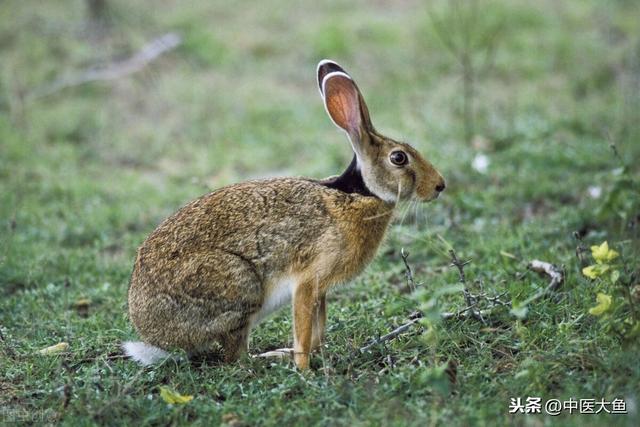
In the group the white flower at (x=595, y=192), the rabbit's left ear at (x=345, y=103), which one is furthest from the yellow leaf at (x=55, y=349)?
the white flower at (x=595, y=192)

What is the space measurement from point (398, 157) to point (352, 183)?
313 mm

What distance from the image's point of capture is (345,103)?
4797mm

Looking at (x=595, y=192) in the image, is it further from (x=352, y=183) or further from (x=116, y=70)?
(x=116, y=70)

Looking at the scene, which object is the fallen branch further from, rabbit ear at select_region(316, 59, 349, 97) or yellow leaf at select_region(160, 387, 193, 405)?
yellow leaf at select_region(160, 387, 193, 405)

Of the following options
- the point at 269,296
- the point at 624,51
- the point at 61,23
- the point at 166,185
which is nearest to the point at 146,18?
the point at 61,23

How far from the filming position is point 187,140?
377 inches

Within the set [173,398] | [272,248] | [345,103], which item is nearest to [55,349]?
[173,398]

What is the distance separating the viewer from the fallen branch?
418 inches

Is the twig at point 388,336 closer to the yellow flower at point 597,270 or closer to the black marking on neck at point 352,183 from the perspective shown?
the black marking on neck at point 352,183

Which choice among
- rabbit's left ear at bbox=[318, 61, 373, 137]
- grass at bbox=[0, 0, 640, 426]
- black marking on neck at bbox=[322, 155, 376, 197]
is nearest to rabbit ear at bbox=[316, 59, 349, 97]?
rabbit's left ear at bbox=[318, 61, 373, 137]

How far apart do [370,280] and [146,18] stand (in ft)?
24.0

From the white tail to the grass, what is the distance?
0.11m

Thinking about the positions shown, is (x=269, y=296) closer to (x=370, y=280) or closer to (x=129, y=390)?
(x=129, y=390)

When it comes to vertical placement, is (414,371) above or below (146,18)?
below
